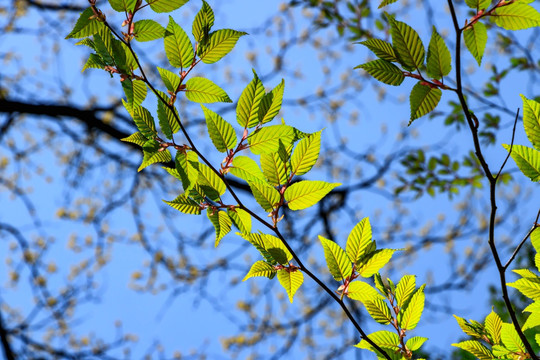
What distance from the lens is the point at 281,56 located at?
143 inches

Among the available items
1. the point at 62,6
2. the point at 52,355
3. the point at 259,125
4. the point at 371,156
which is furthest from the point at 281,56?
the point at 259,125

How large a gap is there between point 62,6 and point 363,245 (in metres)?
3.39

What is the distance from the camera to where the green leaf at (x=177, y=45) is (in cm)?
53

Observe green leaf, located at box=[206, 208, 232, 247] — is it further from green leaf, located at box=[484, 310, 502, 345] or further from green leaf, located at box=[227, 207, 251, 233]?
green leaf, located at box=[484, 310, 502, 345]

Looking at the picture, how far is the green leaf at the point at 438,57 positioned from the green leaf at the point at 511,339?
Answer: 15.6 inches

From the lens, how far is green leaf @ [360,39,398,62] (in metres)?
0.51

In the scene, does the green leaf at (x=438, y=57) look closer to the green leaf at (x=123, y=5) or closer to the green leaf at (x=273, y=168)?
the green leaf at (x=273, y=168)

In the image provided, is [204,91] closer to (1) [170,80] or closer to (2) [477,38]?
(1) [170,80]

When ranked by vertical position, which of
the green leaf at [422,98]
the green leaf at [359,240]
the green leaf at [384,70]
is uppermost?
the green leaf at [384,70]

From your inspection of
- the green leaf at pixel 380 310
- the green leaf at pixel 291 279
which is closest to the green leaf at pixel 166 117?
the green leaf at pixel 291 279

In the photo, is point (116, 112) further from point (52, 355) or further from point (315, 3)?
point (52, 355)

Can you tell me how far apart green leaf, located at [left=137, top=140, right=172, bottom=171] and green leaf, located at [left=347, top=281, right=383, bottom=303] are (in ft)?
1.00

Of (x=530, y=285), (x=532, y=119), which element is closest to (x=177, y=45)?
(x=532, y=119)

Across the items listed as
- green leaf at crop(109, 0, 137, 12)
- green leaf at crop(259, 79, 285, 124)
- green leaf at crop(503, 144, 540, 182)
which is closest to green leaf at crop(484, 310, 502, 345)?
green leaf at crop(503, 144, 540, 182)
